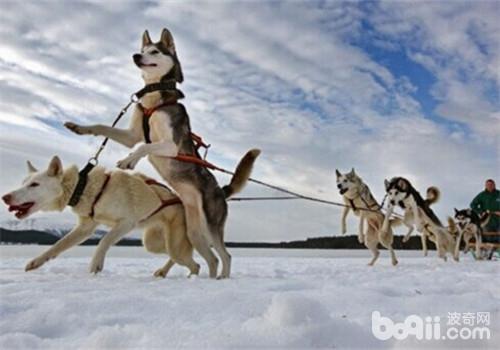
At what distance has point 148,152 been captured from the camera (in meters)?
4.05

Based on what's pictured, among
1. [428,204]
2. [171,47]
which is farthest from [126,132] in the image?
[428,204]

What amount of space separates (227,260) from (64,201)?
1.47 metres

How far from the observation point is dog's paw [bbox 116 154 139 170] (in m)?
3.94

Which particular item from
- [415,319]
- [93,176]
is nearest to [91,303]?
[415,319]

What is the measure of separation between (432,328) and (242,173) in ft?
10.4

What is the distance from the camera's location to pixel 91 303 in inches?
88.8

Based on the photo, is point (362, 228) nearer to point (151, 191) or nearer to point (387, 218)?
point (387, 218)

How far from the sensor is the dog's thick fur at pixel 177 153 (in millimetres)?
4293

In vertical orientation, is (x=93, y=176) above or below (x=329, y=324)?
above

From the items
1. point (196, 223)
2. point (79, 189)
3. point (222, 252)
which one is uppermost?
point (79, 189)

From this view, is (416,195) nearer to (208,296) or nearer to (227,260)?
(227,260)

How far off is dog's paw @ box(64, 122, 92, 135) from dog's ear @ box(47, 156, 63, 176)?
0.40 m

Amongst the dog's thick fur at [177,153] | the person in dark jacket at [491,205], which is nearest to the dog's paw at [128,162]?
the dog's thick fur at [177,153]

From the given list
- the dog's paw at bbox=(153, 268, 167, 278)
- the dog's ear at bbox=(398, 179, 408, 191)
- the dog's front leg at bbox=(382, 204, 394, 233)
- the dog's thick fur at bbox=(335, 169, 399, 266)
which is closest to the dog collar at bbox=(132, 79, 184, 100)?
the dog's paw at bbox=(153, 268, 167, 278)
